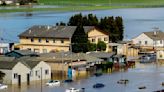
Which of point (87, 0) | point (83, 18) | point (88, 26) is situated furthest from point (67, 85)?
point (87, 0)

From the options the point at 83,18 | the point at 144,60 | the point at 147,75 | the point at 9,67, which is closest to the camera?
the point at 9,67

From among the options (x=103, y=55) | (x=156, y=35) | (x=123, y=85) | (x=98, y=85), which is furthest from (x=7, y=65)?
(x=156, y=35)

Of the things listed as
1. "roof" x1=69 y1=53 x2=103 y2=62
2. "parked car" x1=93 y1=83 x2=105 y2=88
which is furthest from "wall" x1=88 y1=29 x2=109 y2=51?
"parked car" x1=93 y1=83 x2=105 y2=88

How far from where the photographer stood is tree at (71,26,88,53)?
3225cm

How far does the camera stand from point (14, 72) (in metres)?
24.0

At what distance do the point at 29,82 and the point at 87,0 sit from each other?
301 feet

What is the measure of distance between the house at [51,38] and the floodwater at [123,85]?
5376mm

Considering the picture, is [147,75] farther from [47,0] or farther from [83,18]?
[47,0]

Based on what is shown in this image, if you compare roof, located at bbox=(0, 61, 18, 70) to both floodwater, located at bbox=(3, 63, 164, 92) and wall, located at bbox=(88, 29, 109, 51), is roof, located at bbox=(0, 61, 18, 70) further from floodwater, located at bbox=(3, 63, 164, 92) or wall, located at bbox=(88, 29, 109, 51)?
wall, located at bbox=(88, 29, 109, 51)

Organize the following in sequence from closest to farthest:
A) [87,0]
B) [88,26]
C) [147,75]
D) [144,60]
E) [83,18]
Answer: [147,75], [144,60], [88,26], [83,18], [87,0]

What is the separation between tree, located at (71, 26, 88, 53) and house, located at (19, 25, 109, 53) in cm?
36

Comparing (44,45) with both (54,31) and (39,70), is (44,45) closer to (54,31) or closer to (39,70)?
(54,31)

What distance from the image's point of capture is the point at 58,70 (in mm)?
27438

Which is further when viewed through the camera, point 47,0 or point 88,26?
point 47,0
